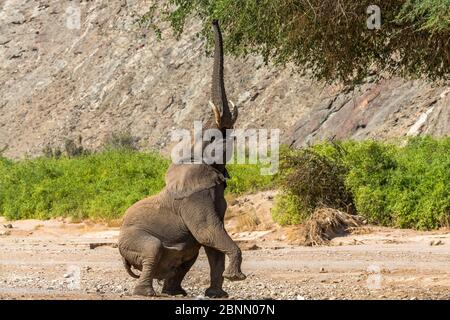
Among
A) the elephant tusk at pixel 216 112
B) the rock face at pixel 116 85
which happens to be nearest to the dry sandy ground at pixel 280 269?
the elephant tusk at pixel 216 112

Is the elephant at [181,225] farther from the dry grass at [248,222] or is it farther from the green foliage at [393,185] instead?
the dry grass at [248,222]

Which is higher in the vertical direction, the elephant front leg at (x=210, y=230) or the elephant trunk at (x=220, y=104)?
the elephant trunk at (x=220, y=104)

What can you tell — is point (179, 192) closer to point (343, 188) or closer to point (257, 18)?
point (257, 18)

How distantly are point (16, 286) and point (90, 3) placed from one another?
4961 cm

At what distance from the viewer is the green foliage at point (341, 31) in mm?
14055

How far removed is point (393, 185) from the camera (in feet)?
66.1

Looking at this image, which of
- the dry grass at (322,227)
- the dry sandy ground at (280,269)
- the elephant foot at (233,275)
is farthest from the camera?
the dry grass at (322,227)

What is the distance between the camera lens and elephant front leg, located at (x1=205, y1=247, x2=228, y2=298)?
11.6m

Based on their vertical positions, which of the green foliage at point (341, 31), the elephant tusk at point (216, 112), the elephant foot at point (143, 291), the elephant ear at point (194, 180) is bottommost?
the elephant foot at point (143, 291)

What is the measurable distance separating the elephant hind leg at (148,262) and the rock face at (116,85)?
28.1 m

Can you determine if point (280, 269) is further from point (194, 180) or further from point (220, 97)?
point (220, 97)

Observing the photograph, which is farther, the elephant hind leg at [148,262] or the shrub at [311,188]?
the shrub at [311,188]

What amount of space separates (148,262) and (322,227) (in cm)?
816

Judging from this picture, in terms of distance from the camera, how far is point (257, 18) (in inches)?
571
